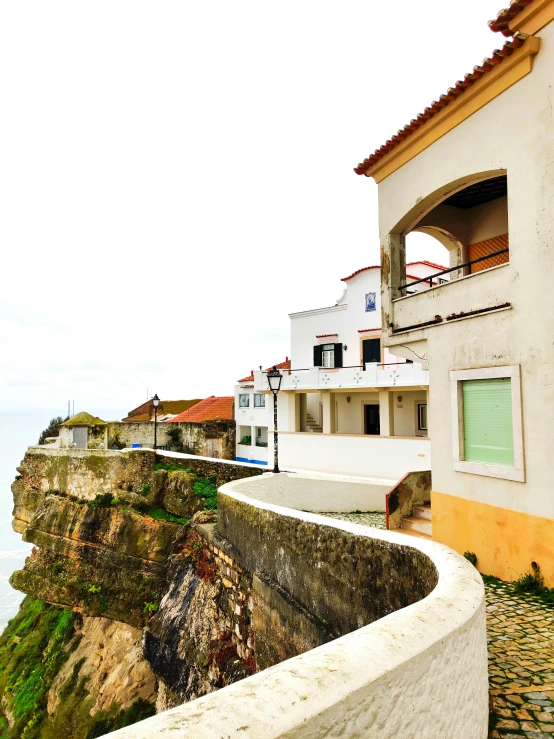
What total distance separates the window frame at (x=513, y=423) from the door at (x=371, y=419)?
1650cm

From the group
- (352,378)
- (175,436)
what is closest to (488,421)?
(352,378)

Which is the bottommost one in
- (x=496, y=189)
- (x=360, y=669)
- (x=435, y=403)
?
(x=360, y=669)

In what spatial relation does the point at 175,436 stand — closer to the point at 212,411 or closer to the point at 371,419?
the point at 212,411

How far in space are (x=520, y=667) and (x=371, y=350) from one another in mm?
19161

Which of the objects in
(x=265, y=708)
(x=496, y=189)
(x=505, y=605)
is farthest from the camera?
(x=496, y=189)

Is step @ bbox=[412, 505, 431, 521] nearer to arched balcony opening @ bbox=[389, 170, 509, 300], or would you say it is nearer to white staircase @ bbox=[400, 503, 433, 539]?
white staircase @ bbox=[400, 503, 433, 539]

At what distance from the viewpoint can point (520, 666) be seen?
4.07 m

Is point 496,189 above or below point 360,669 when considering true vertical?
above

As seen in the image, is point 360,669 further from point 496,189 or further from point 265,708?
point 496,189

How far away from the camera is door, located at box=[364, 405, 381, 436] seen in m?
23.8

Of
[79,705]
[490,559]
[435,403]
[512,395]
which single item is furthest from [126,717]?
[512,395]

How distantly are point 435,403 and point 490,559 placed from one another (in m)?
2.46

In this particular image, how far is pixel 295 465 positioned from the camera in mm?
23438

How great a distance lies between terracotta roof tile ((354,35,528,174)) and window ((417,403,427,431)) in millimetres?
14396
